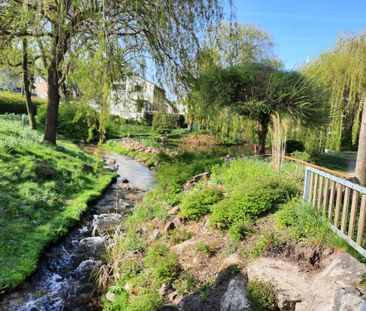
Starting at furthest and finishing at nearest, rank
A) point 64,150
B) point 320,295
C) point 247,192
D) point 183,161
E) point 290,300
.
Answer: point 64,150
point 183,161
point 247,192
point 290,300
point 320,295

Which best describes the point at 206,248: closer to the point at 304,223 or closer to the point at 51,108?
the point at 304,223

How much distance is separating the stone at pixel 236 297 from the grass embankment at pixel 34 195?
290 centimetres

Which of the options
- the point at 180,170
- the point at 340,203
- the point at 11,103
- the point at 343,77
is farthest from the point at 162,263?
the point at 11,103

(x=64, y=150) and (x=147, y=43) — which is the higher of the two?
(x=147, y=43)

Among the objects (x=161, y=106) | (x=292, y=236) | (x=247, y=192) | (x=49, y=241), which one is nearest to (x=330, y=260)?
(x=292, y=236)

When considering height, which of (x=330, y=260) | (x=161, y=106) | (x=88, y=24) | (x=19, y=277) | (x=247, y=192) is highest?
(x=88, y=24)

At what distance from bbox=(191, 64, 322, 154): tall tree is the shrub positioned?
3.64 meters

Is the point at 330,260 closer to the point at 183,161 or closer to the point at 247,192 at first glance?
the point at 247,192

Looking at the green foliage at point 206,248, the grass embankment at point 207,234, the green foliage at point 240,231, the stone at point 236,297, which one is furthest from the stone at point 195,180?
the stone at point 236,297

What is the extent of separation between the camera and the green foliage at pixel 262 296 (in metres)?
3.38

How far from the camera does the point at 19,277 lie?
5.08m

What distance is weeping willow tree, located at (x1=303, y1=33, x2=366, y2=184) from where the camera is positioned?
1170 cm

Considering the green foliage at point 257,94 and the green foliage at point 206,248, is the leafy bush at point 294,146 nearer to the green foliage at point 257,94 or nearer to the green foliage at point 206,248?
the green foliage at point 257,94

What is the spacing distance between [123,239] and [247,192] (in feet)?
8.66
